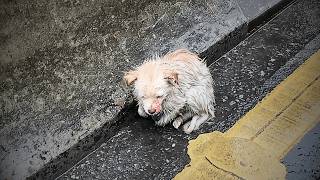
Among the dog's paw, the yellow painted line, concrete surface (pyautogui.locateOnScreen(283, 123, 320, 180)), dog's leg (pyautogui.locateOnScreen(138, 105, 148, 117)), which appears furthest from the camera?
the dog's paw

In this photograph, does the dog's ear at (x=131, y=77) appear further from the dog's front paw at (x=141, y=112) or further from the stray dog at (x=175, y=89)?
the dog's front paw at (x=141, y=112)

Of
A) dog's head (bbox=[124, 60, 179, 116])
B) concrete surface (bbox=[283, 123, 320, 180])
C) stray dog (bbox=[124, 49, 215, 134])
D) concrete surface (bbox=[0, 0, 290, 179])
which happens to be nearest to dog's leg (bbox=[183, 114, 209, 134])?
stray dog (bbox=[124, 49, 215, 134])

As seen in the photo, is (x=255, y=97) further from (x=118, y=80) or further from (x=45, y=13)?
(x=45, y=13)

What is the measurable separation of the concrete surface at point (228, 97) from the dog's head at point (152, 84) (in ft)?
1.17

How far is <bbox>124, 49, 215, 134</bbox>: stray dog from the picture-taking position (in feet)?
14.1

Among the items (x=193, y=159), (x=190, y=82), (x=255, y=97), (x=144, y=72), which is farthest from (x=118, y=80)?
(x=255, y=97)

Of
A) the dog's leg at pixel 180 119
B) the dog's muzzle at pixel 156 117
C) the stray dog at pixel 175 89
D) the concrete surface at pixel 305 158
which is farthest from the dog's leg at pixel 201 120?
the concrete surface at pixel 305 158

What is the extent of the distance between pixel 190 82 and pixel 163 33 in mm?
733

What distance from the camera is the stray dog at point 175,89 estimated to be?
4.29 meters

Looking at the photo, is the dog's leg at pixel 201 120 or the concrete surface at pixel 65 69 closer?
the concrete surface at pixel 65 69

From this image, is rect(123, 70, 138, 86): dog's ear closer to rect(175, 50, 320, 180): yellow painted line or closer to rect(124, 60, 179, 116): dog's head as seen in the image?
rect(124, 60, 179, 116): dog's head

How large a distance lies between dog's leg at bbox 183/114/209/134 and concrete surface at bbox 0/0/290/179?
2.15ft

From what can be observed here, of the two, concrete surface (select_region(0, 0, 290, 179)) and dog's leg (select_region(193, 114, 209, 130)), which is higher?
concrete surface (select_region(0, 0, 290, 179))

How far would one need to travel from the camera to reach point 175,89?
445 centimetres
